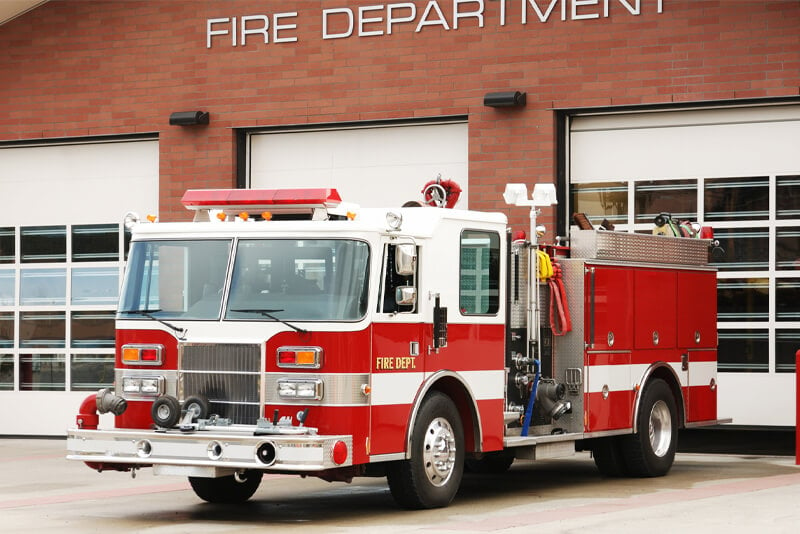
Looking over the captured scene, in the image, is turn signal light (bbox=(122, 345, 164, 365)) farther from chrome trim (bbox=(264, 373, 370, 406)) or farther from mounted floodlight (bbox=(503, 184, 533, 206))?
mounted floodlight (bbox=(503, 184, 533, 206))

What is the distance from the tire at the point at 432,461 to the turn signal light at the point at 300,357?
3.57 feet

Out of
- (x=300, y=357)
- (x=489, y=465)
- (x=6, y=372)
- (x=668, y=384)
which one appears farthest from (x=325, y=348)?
(x=6, y=372)

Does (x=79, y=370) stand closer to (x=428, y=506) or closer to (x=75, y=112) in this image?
(x=75, y=112)

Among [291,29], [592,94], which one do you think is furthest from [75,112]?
[592,94]

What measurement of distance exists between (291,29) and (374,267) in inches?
351

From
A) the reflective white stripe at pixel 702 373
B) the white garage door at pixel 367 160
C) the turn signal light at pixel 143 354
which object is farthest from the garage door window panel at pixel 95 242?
the turn signal light at pixel 143 354

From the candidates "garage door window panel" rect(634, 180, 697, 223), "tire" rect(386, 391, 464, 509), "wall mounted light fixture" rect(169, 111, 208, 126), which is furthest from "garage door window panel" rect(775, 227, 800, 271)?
"wall mounted light fixture" rect(169, 111, 208, 126)

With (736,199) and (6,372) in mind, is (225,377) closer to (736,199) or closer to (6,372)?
(736,199)

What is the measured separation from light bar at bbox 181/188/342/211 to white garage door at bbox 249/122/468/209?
6.92m

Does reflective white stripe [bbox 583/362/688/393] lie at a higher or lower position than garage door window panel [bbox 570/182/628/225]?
lower

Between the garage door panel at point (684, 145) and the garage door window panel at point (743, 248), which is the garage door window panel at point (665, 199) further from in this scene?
the garage door window panel at point (743, 248)

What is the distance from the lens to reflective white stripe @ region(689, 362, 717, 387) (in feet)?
51.2

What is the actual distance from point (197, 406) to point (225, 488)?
168 cm

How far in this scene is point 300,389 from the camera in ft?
36.4
